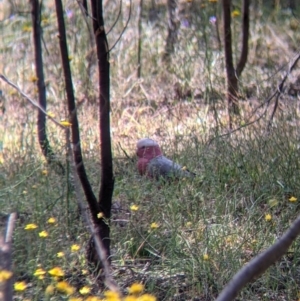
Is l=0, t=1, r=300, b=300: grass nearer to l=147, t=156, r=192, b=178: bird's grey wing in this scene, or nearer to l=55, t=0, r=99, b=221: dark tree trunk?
l=147, t=156, r=192, b=178: bird's grey wing

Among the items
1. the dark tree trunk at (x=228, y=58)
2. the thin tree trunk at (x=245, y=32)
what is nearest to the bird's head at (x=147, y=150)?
the dark tree trunk at (x=228, y=58)

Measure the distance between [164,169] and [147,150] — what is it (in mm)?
281

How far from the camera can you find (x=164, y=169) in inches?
154

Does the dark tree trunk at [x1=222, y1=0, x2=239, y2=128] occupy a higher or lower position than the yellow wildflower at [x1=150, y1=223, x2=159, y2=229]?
higher

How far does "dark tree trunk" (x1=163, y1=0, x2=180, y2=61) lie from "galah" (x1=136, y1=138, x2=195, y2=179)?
279 cm

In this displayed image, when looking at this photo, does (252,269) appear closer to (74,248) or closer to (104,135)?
(74,248)

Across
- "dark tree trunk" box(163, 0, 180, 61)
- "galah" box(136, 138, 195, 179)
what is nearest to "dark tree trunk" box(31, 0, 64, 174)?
"galah" box(136, 138, 195, 179)

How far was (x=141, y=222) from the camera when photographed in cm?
327

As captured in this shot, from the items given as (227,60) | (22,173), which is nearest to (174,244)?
(22,173)

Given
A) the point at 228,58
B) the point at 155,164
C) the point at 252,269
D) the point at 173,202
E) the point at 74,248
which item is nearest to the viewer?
the point at 252,269

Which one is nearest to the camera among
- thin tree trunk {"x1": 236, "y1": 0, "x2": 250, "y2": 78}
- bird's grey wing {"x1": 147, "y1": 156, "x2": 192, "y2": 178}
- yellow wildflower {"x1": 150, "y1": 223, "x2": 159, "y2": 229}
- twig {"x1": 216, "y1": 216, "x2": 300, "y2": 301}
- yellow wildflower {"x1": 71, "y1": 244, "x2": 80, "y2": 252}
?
twig {"x1": 216, "y1": 216, "x2": 300, "y2": 301}

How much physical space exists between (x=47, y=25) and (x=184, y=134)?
3154mm

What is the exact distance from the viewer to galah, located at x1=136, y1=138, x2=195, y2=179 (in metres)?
3.83

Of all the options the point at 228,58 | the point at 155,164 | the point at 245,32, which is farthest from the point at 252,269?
the point at 245,32
